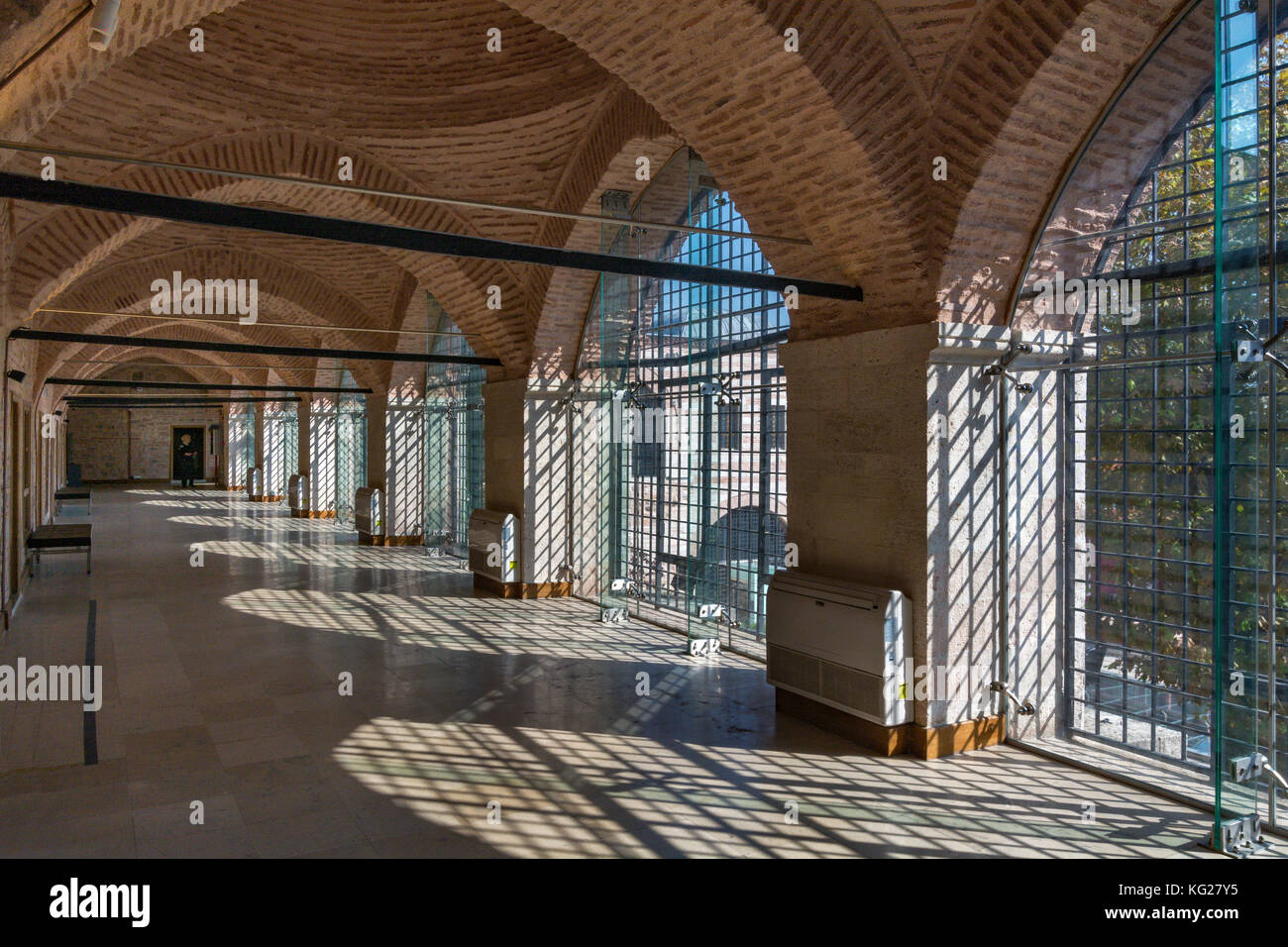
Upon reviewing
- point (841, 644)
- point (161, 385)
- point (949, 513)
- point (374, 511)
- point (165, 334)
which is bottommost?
point (841, 644)

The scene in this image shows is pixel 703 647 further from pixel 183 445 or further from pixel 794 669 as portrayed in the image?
pixel 183 445

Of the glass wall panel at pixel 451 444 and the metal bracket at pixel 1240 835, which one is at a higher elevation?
the glass wall panel at pixel 451 444

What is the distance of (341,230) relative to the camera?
4938mm

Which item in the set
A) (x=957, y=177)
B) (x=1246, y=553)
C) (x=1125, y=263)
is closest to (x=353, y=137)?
(x=957, y=177)

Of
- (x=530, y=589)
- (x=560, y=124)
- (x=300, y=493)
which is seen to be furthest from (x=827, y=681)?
(x=300, y=493)

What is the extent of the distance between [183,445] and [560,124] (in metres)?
36.6

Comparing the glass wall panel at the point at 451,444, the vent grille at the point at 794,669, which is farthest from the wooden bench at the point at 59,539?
the vent grille at the point at 794,669

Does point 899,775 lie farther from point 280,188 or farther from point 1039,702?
point 280,188

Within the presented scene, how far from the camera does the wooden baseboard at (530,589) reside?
1178 centimetres

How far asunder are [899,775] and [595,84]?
7.28 metres

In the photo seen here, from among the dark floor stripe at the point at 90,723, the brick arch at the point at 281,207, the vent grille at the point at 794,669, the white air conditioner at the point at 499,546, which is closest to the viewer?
the dark floor stripe at the point at 90,723

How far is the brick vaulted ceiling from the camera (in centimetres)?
537

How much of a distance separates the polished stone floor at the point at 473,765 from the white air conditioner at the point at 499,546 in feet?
5.70

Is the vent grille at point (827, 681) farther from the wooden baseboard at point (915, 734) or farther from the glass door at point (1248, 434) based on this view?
the glass door at point (1248, 434)
